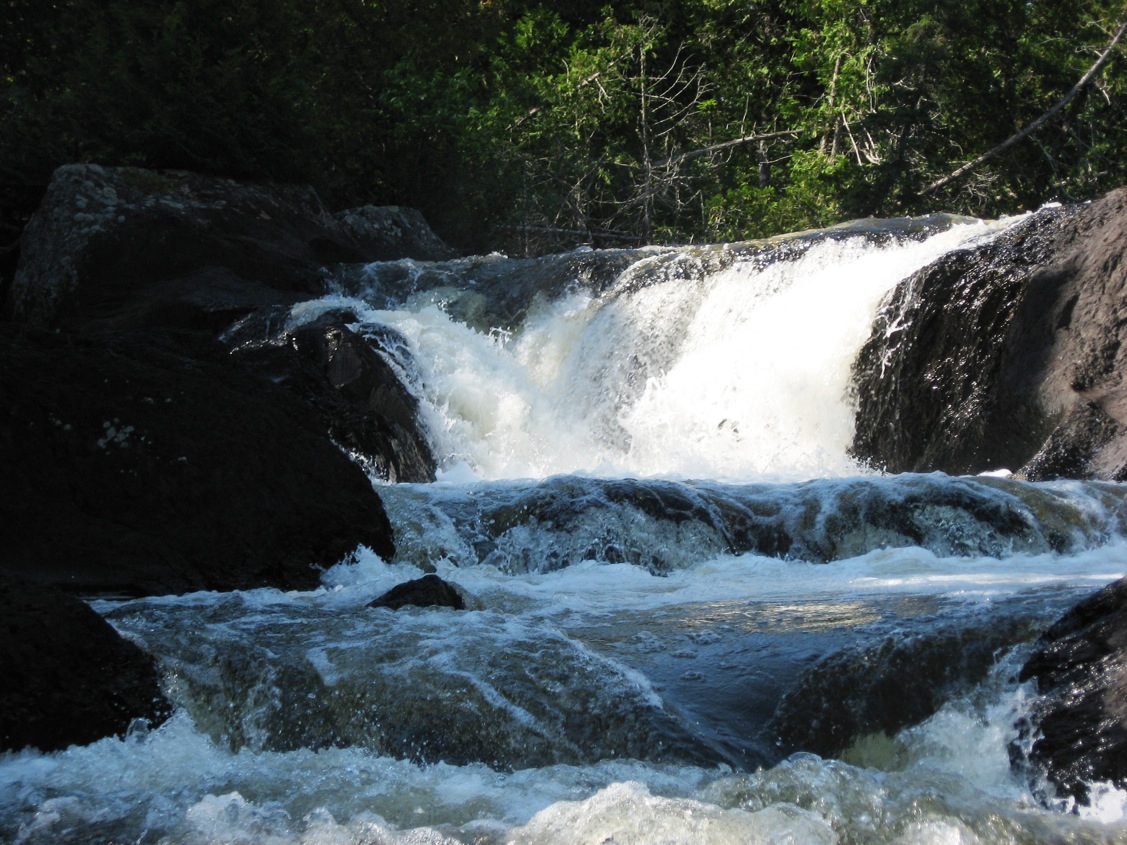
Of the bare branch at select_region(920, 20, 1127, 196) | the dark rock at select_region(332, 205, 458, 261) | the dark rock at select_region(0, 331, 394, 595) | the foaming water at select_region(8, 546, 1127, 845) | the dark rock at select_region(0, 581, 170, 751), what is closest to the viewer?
the foaming water at select_region(8, 546, 1127, 845)

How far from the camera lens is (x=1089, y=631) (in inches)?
133

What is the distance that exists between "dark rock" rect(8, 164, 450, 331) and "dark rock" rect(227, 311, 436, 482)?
5.05 ft

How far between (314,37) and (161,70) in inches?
159

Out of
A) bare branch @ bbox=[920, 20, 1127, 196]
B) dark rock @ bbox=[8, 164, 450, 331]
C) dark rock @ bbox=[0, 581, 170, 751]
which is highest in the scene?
bare branch @ bbox=[920, 20, 1127, 196]

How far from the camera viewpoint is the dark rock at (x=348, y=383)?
27.2 feet

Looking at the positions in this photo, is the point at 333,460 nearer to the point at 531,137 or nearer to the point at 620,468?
the point at 620,468

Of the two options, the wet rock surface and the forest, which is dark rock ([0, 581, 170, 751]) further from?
the forest

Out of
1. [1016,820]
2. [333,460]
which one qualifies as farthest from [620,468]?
[1016,820]

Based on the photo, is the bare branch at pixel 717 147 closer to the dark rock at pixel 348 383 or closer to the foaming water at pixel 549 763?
the dark rock at pixel 348 383

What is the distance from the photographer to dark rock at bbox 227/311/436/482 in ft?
27.2

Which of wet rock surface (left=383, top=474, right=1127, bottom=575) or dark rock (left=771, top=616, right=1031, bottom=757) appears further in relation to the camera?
wet rock surface (left=383, top=474, right=1127, bottom=575)

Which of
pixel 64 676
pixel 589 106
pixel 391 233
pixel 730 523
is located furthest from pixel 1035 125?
pixel 64 676

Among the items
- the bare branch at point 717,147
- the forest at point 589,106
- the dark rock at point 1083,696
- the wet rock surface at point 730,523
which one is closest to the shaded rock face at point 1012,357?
the wet rock surface at point 730,523

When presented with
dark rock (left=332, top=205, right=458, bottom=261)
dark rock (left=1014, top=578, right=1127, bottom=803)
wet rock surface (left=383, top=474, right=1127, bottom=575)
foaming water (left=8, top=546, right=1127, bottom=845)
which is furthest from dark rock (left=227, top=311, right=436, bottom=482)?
dark rock (left=1014, top=578, right=1127, bottom=803)
